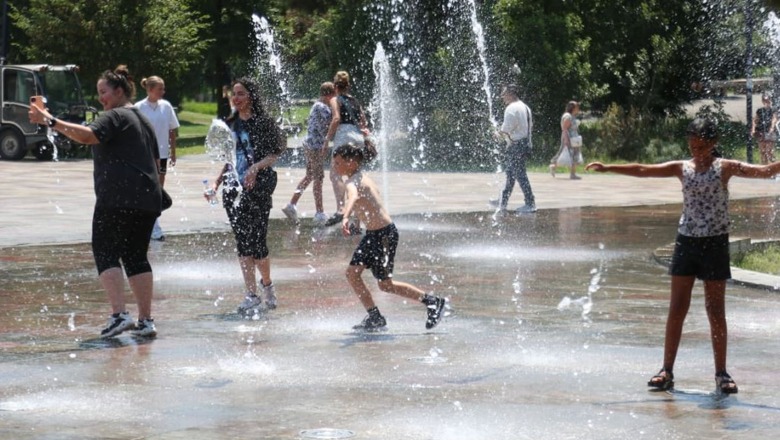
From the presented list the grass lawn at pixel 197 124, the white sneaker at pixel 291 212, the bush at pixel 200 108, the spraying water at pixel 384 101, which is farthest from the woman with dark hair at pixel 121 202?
the bush at pixel 200 108

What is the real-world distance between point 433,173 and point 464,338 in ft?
67.1

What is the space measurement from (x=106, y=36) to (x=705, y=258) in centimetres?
3762

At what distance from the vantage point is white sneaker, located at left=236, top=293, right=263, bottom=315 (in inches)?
416

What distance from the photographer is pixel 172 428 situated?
676cm

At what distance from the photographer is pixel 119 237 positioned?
9.62 m

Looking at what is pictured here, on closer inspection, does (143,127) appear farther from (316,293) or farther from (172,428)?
(172,428)

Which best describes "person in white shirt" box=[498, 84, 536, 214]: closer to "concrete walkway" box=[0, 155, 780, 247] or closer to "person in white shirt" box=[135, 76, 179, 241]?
"concrete walkway" box=[0, 155, 780, 247]

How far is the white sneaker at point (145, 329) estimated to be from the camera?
9562mm

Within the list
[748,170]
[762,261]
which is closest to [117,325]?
[748,170]

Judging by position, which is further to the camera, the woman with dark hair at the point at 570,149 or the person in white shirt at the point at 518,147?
the woman with dark hair at the point at 570,149

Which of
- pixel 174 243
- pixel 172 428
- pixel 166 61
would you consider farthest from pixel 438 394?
pixel 166 61

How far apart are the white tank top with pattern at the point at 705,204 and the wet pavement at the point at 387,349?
2.81 feet

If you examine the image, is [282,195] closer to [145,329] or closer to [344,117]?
[344,117]

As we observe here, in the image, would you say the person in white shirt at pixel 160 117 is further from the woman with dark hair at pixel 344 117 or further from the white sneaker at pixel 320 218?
the white sneaker at pixel 320 218
